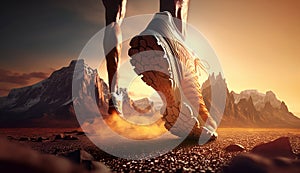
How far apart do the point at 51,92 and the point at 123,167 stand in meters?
5.41

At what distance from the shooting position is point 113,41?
2.69m

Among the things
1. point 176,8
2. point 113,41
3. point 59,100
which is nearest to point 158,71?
point 113,41

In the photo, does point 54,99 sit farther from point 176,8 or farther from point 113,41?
point 176,8

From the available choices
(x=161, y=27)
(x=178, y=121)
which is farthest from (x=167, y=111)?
(x=161, y=27)

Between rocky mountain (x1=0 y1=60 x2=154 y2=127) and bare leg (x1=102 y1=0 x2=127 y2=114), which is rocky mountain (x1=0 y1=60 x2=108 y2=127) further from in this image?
bare leg (x1=102 y1=0 x2=127 y2=114)

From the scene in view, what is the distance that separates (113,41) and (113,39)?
3 cm

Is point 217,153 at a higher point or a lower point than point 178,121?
lower

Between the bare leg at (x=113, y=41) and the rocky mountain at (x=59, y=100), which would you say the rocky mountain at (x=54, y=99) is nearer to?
the rocky mountain at (x=59, y=100)

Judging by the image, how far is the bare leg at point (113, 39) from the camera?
8.76 feet

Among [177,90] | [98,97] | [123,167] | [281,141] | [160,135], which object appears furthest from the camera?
[98,97]

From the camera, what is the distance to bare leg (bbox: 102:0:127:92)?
2.67m

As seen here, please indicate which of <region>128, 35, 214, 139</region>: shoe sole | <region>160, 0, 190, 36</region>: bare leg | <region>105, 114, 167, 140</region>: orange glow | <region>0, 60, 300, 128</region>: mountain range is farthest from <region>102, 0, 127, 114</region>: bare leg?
<region>0, 60, 300, 128</region>: mountain range

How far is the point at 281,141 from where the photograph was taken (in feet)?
5.88

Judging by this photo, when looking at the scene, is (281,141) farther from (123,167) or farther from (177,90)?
(123,167)
